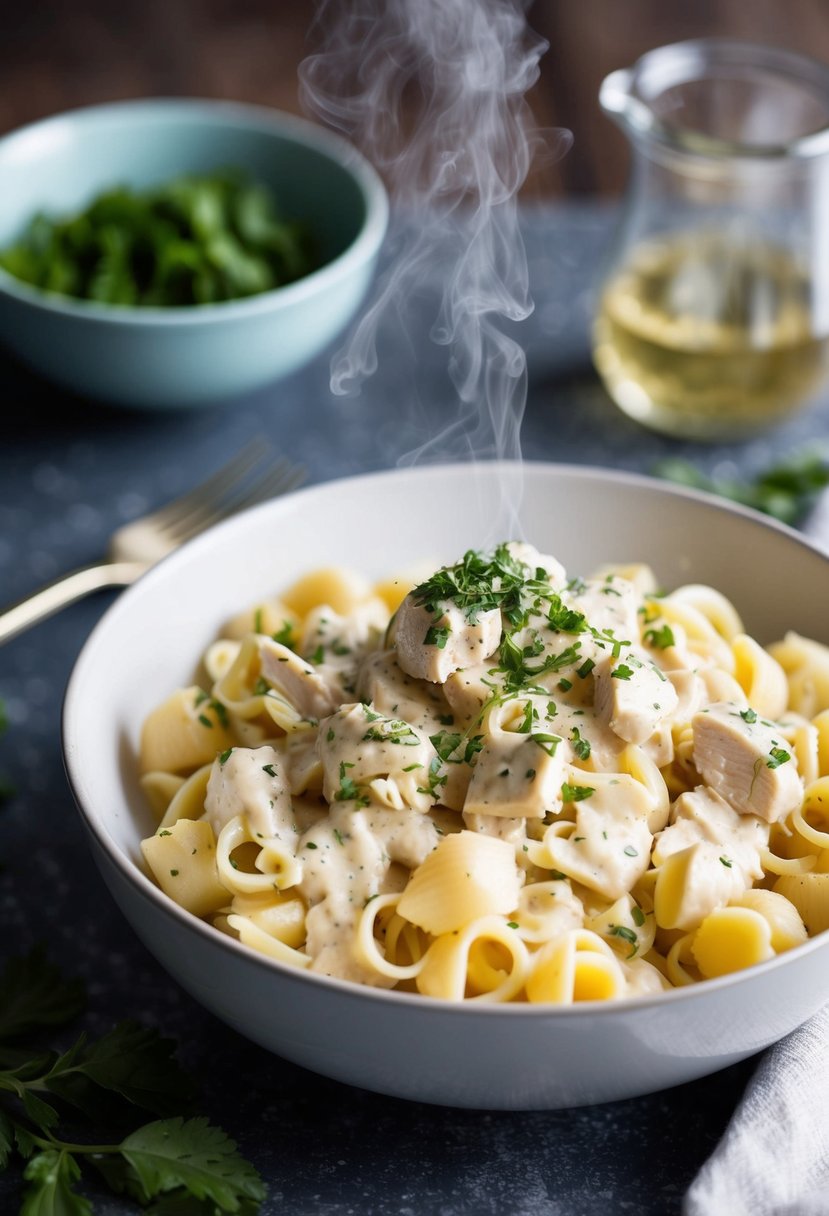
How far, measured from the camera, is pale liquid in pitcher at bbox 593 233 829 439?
4.02 meters

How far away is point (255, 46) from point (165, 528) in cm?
447

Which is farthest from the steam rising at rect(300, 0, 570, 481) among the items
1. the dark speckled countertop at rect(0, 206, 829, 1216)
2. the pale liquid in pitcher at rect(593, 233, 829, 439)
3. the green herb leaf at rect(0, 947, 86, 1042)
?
the green herb leaf at rect(0, 947, 86, 1042)

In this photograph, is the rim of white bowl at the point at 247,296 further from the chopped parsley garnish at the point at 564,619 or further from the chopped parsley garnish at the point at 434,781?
the chopped parsley garnish at the point at 434,781

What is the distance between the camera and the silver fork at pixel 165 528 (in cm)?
322

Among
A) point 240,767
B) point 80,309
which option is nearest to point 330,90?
point 80,309

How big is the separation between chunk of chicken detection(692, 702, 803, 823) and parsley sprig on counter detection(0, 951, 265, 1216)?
1038 mm

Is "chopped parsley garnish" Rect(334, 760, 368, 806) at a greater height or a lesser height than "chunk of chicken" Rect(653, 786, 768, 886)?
greater

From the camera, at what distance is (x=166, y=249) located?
14.2 feet

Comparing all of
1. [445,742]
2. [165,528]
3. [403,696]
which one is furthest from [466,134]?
[445,742]

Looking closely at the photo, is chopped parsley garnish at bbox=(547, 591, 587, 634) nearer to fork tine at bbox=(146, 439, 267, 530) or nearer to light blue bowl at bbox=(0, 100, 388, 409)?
fork tine at bbox=(146, 439, 267, 530)

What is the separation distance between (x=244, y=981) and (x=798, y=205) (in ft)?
9.51

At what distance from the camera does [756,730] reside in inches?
99.0

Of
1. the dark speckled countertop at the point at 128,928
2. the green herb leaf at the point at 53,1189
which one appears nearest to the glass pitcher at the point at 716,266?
the dark speckled countertop at the point at 128,928

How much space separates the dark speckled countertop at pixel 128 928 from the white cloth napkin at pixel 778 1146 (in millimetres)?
121
